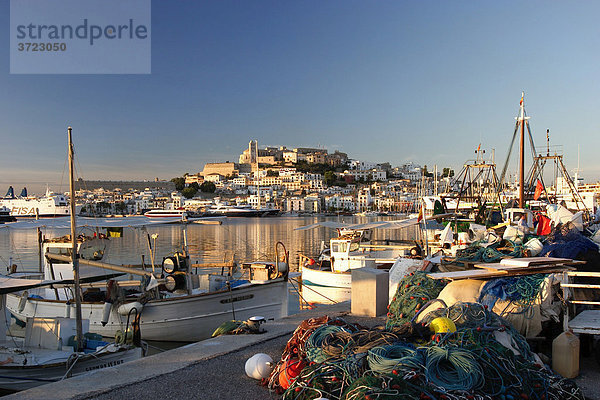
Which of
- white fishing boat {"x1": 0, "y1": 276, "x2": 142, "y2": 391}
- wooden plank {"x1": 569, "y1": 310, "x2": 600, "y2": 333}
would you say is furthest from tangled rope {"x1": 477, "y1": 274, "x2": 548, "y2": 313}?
white fishing boat {"x1": 0, "y1": 276, "x2": 142, "y2": 391}

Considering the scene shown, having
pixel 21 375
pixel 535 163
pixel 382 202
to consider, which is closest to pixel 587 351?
pixel 21 375

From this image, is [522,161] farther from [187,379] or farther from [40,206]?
[40,206]

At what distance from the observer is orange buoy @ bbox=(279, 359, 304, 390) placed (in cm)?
431

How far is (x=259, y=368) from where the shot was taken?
4715mm

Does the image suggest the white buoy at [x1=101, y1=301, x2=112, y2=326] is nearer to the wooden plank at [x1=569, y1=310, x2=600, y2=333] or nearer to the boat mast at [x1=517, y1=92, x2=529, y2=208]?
the wooden plank at [x1=569, y1=310, x2=600, y2=333]

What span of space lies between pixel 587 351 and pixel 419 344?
2463mm

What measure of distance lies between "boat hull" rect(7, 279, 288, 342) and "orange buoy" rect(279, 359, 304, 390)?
8.22 meters

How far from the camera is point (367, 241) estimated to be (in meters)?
22.0

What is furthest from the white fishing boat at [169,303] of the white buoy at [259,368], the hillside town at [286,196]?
the hillside town at [286,196]

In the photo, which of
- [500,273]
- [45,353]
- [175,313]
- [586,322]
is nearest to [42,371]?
[45,353]

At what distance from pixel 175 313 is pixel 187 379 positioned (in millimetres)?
7894

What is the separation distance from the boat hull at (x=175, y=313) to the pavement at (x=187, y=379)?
6433mm

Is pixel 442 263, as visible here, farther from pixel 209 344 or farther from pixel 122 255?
pixel 122 255

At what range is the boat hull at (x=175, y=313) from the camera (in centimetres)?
1212
